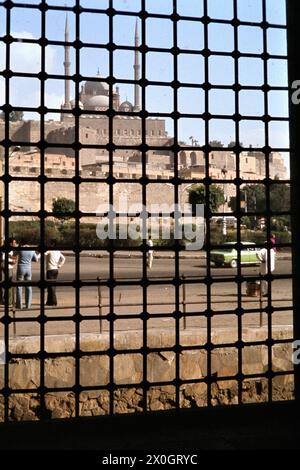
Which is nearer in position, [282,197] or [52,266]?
[52,266]

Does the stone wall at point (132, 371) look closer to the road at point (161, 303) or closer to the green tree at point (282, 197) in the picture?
the road at point (161, 303)

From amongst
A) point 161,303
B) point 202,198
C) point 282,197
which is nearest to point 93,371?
point 161,303

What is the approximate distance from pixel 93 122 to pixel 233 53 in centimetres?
6612

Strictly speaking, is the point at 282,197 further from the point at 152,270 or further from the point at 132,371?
the point at 132,371

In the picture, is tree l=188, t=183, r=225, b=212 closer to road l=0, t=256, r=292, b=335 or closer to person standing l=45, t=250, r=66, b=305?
road l=0, t=256, r=292, b=335

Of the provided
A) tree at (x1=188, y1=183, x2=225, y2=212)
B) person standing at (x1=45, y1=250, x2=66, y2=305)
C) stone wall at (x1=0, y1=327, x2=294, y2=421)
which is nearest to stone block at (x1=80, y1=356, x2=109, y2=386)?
stone wall at (x1=0, y1=327, x2=294, y2=421)

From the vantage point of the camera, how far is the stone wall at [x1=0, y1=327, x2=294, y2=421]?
6.06 m

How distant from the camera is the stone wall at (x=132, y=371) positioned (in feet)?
19.9

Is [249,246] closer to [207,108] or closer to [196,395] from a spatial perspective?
[207,108]

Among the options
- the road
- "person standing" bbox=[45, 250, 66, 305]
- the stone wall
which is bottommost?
the stone wall

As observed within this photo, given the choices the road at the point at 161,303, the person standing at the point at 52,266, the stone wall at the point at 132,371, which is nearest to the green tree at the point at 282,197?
the road at the point at 161,303

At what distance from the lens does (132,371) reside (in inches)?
245

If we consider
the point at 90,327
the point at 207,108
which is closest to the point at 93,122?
the point at 90,327

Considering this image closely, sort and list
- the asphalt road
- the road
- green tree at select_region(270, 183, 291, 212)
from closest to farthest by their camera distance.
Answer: the road < the asphalt road < green tree at select_region(270, 183, 291, 212)
